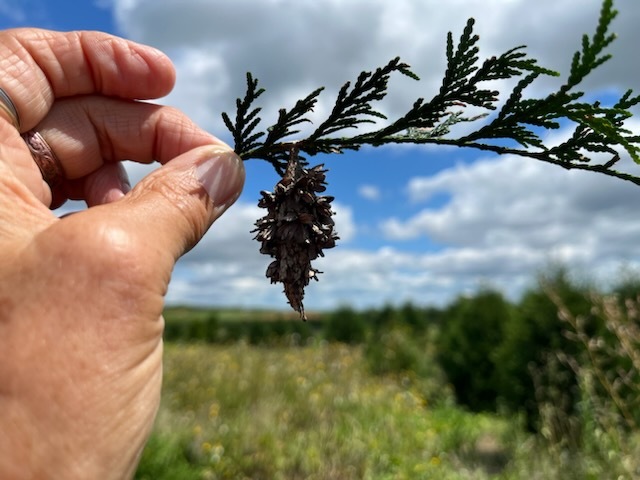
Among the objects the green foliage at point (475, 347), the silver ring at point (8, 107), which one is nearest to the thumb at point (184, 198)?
the silver ring at point (8, 107)

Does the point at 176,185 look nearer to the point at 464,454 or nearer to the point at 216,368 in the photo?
the point at 464,454

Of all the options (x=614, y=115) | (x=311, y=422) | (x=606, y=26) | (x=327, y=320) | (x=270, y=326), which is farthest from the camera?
(x=270, y=326)

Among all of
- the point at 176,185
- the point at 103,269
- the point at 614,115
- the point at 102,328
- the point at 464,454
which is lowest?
the point at 464,454

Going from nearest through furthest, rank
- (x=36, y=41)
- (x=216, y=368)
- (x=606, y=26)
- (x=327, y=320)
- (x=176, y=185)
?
1. (x=606, y=26)
2. (x=176, y=185)
3. (x=36, y=41)
4. (x=216, y=368)
5. (x=327, y=320)

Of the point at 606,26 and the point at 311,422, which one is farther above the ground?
the point at 606,26

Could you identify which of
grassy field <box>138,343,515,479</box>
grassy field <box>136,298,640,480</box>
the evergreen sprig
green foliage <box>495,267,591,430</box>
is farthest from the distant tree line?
the evergreen sprig

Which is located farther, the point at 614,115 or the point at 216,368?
the point at 216,368

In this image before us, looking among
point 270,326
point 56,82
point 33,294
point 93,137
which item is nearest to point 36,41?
point 56,82

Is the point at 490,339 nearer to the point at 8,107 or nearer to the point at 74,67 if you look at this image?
the point at 74,67
